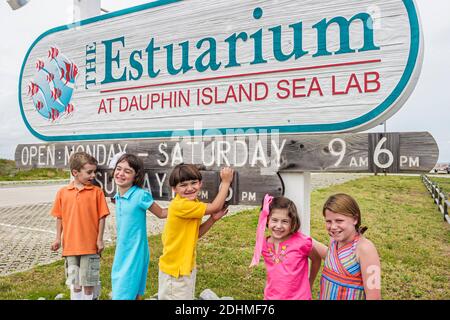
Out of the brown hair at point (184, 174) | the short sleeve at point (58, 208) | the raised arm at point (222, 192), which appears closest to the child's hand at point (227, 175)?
the raised arm at point (222, 192)

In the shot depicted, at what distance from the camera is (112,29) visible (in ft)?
10.6

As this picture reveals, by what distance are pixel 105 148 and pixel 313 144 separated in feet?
5.64

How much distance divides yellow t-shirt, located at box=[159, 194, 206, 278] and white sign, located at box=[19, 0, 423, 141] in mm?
633

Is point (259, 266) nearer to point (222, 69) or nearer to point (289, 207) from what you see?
point (289, 207)

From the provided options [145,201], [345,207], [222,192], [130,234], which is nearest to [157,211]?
[145,201]

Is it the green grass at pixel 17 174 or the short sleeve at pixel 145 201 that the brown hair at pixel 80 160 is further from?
the green grass at pixel 17 174

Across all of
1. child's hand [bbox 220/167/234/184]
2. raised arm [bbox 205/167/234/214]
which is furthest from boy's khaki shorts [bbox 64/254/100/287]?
child's hand [bbox 220/167/234/184]

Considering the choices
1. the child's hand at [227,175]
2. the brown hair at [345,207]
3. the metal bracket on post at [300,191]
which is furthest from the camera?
the child's hand at [227,175]

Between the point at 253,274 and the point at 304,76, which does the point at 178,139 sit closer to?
the point at 304,76

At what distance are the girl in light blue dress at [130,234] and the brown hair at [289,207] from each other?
82cm

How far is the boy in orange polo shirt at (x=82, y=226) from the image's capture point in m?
2.89

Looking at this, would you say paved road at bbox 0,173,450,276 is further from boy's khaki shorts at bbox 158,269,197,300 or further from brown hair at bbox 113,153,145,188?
boy's khaki shorts at bbox 158,269,197,300

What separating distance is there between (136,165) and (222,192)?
0.71 metres

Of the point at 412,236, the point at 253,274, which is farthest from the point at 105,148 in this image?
the point at 412,236
